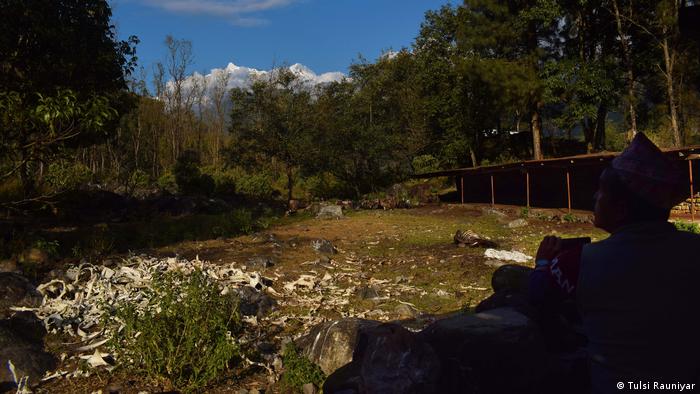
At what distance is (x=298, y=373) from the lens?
4695 mm

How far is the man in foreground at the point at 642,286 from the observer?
5.90 ft

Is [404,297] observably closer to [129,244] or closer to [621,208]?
[621,208]

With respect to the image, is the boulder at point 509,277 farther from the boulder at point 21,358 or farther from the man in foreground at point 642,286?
the boulder at point 21,358

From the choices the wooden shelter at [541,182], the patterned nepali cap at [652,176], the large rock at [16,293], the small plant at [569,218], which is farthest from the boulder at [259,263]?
the small plant at [569,218]

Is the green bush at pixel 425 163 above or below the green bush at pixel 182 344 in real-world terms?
above

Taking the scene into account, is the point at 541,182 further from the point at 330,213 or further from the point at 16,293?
the point at 16,293

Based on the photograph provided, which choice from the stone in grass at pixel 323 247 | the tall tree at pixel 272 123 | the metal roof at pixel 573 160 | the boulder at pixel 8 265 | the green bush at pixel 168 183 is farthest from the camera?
the green bush at pixel 168 183

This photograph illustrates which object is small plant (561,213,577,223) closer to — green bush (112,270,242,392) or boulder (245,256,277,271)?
boulder (245,256,277,271)

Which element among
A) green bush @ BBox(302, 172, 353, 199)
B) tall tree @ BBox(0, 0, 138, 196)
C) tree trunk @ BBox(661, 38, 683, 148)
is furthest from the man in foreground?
green bush @ BBox(302, 172, 353, 199)

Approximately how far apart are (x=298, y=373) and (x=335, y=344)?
1.37ft

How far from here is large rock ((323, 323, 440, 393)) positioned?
3408mm

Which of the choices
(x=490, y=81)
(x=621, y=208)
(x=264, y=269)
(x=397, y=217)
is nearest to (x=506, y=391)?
(x=621, y=208)

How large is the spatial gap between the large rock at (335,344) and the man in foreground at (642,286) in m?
2.90

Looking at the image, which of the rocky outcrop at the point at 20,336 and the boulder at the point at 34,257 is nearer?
the rocky outcrop at the point at 20,336
